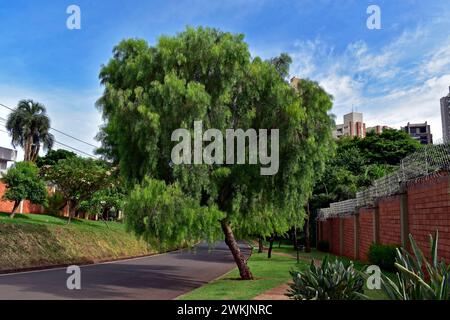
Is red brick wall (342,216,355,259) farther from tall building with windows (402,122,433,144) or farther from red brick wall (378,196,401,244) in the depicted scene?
tall building with windows (402,122,433,144)

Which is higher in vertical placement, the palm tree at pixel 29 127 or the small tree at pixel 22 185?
the palm tree at pixel 29 127

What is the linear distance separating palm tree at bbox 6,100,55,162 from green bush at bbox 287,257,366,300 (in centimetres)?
5197

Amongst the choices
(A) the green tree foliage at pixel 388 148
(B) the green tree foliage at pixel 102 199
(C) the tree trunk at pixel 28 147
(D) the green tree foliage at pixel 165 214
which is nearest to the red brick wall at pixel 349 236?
(D) the green tree foliage at pixel 165 214

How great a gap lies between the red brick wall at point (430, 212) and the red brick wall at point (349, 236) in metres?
10.9

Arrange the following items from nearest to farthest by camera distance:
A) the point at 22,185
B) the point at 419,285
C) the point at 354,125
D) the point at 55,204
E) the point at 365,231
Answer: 1. the point at 419,285
2. the point at 365,231
3. the point at 22,185
4. the point at 55,204
5. the point at 354,125

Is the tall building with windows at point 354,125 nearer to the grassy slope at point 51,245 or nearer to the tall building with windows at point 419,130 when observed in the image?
the tall building with windows at point 419,130

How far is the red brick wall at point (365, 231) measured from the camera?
69.4ft

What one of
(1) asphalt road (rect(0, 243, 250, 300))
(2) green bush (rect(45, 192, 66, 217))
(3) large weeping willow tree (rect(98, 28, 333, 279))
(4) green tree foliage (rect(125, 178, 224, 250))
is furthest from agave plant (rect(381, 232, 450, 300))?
(2) green bush (rect(45, 192, 66, 217))

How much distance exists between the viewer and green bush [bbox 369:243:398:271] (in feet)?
53.2

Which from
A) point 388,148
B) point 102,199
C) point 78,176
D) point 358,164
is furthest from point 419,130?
point 78,176

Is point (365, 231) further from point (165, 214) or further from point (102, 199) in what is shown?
point (102, 199)

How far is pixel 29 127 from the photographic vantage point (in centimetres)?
5372

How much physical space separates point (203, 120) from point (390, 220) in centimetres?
931
